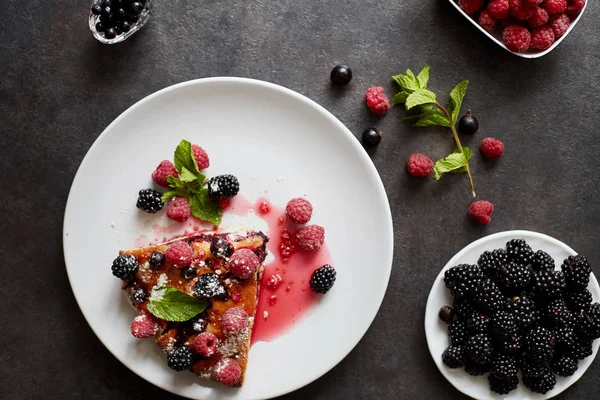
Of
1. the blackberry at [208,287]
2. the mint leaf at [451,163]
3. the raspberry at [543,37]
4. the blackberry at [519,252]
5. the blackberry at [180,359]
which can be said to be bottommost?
the blackberry at [180,359]

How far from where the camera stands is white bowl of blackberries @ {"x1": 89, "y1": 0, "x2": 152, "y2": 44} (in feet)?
8.36

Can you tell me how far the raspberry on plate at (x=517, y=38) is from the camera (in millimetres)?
2543

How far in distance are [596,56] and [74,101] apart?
2583 mm

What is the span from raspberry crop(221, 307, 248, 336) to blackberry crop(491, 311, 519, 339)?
112cm

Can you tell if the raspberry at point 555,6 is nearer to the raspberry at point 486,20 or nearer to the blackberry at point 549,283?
the raspberry at point 486,20

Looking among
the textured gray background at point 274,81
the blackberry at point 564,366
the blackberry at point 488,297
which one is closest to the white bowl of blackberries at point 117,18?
the textured gray background at point 274,81

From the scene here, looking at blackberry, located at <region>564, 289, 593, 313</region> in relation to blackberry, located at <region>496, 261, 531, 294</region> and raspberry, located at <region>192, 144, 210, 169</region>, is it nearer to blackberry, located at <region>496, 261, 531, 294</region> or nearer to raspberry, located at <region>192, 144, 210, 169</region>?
Result: blackberry, located at <region>496, 261, 531, 294</region>

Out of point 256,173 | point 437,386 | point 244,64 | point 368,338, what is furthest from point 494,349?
point 244,64

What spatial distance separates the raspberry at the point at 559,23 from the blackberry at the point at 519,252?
98 cm

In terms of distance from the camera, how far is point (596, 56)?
2773mm

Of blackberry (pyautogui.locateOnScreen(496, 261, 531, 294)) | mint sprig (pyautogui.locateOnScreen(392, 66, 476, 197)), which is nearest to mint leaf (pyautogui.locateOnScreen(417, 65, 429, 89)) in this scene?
mint sprig (pyautogui.locateOnScreen(392, 66, 476, 197))

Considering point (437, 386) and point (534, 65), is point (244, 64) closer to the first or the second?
point (534, 65)

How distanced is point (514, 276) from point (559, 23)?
46.6 inches

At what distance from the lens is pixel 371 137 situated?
2.65 meters
